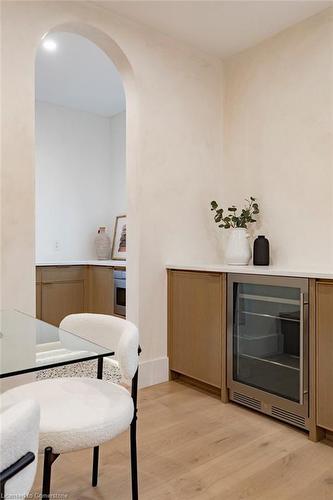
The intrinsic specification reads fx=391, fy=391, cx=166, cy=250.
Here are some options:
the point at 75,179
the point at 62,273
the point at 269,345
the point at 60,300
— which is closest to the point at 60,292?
the point at 60,300

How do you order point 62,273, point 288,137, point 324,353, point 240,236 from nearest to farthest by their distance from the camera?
point 324,353, point 288,137, point 240,236, point 62,273

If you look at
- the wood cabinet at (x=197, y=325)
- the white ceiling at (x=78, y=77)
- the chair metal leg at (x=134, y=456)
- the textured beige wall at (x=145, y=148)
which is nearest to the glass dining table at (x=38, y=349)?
the chair metal leg at (x=134, y=456)

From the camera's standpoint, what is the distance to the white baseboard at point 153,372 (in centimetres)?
293

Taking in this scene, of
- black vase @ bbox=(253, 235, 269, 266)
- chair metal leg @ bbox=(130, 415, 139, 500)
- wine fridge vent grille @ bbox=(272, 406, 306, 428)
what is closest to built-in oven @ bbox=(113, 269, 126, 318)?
black vase @ bbox=(253, 235, 269, 266)

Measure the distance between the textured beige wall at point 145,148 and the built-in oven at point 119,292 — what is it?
37.3 inches

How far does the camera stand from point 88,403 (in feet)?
4.33

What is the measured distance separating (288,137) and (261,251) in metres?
0.87

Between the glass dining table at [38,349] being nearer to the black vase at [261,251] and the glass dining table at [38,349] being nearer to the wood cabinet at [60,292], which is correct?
the black vase at [261,251]

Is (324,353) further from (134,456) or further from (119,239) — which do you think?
(119,239)

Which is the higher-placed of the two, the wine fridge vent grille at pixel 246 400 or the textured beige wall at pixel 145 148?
the textured beige wall at pixel 145 148

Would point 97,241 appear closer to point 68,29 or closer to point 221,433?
point 68,29

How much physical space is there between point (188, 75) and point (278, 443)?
9.03ft

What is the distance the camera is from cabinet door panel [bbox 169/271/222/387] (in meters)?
2.71

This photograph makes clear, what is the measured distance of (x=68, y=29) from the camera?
8.79ft
